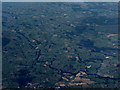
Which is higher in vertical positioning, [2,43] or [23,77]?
[2,43]

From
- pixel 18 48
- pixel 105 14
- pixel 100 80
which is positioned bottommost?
pixel 100 80

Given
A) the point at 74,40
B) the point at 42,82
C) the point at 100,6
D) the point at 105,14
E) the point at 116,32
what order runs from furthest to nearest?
the point at 100,6 < the point at 105,14 < the point at 116,32 < the point at 74,40 < the point at 42,82

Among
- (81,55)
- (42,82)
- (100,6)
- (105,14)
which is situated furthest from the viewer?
(100,6)

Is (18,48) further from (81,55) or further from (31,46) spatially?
(81,55)

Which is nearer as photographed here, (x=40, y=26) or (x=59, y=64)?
(x=59, y=64)

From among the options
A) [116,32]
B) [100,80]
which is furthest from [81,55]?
[116,32]

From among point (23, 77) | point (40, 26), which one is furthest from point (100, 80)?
point (40, 26)
